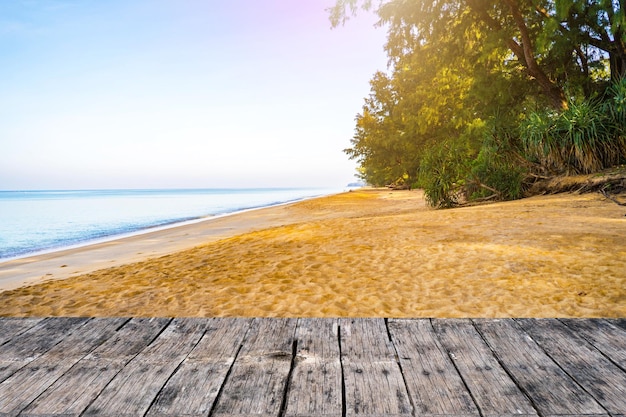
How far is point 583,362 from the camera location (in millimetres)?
1444

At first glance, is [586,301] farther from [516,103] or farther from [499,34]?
[516,103]

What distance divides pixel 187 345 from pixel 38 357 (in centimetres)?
58

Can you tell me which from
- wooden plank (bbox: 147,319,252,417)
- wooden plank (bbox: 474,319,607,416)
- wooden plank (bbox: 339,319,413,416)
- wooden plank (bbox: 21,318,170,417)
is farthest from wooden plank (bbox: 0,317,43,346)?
wooden plank (bbox: 474,319,607,416)

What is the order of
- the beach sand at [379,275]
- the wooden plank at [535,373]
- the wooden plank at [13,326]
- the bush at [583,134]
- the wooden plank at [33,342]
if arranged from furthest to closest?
the bush at [583,134]
the beach sand at [379,275]
the wooden plank at [13,326]
the wooden plank at [33,342]
the wooden plank at [535,373]

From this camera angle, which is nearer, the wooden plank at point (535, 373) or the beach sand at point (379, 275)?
the wooden plank at point (535, 373)

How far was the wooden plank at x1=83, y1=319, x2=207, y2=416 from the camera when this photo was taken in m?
1.21

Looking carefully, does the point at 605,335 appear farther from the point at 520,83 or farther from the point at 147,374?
the point at 520,83

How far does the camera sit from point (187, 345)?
164 centimetres

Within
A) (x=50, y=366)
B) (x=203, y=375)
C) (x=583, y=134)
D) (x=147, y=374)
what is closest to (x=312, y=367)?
(x=203, y=375)


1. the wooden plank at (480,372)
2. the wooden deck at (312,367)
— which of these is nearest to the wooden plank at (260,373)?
the wooden deck at (312,367)

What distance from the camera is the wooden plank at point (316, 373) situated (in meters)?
1.19

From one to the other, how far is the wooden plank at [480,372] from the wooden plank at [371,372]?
0.23m

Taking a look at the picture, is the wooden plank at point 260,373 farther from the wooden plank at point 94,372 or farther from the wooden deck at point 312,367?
the wooden plank at point 94,372

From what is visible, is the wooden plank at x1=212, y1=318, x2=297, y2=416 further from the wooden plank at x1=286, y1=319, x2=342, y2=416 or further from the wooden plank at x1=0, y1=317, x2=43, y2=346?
the wooden plank at x1=0, y1=317, x2=43, y2=346
